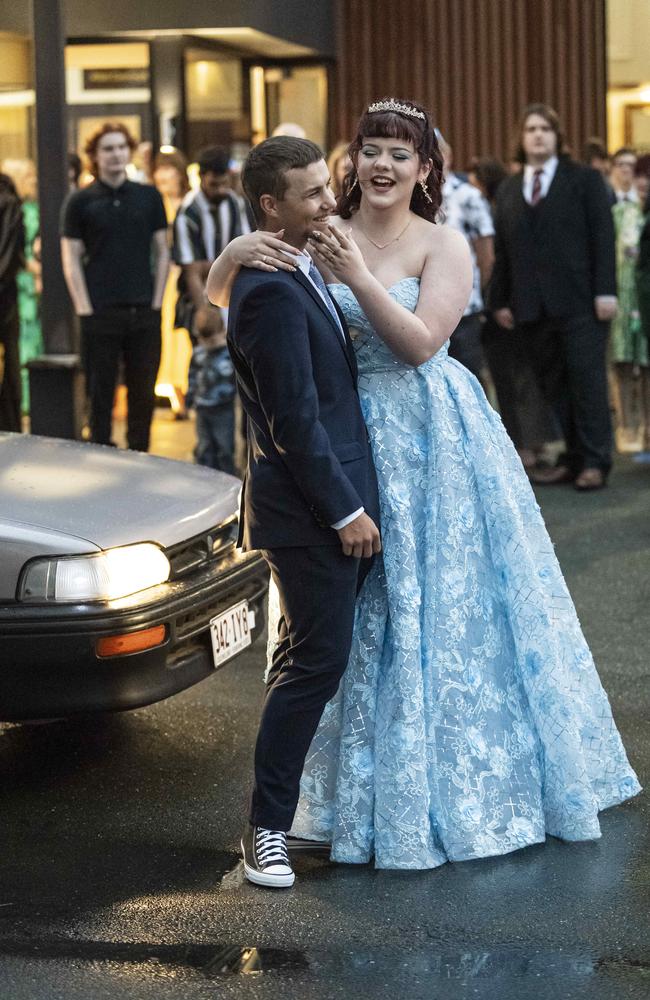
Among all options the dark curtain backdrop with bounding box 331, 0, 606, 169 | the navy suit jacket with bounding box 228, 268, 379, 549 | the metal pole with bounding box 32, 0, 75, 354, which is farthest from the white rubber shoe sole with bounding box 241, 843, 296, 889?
the dark curtain backdrop with bounding box 331, 0, 606, 169

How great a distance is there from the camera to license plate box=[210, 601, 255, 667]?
15.7 ft

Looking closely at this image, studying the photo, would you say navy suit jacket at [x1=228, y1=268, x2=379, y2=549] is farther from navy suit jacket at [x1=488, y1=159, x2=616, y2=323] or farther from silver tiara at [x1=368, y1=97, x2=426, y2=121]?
navy suit jacket at [x1=488, y1=159, x2=616, y2=323]

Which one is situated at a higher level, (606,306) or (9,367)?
(606,306)

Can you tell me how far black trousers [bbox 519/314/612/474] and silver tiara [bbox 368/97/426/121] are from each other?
528 cm

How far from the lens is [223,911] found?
3.83 metres

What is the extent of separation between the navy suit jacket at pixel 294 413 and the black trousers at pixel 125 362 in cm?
565

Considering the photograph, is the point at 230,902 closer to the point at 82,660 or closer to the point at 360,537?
the point at 82,660

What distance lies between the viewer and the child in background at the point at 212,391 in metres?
8.56

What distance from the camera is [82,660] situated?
432 cm

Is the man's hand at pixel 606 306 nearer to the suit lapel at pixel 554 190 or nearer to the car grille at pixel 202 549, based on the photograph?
the suit lapel at pixel 554 190

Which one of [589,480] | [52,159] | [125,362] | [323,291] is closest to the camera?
[323,291]

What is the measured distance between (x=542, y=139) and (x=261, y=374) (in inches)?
235

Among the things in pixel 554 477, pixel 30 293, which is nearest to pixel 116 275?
pixel 554 477

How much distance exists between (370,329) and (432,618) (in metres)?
0.73
